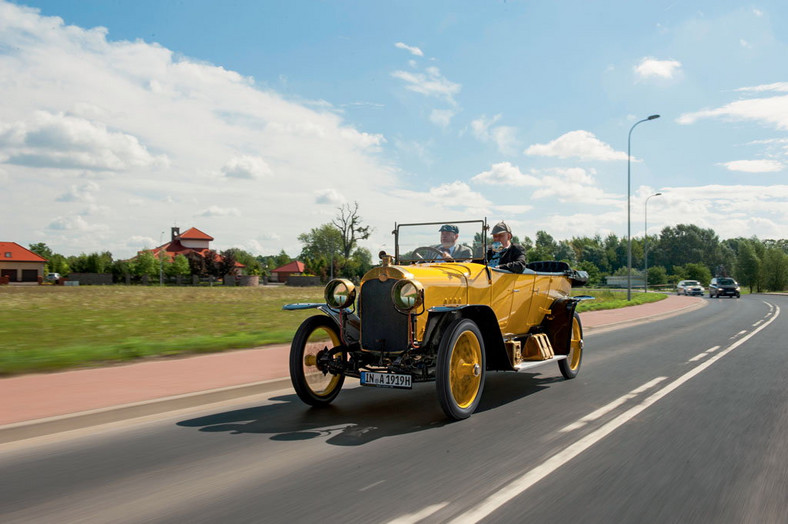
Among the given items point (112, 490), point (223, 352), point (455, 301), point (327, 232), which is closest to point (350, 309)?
point (455, 301)

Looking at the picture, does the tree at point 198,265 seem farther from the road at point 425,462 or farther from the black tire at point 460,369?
the black tire at point 460,369

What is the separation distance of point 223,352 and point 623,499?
7.96 meters

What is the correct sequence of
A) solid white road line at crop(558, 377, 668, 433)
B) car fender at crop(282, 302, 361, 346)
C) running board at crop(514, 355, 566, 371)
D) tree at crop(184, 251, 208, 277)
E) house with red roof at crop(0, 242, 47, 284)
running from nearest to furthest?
1. solid white road line at crop(558, 377, 668, 433)
2. car fender at crop(282, 302, 361, 346)
3. running board at crop(514, 355, 566, 371)
4. tree at crop(184, 251, 208, 277)
5. house with red roof at crop(0, 242, 47, 284)

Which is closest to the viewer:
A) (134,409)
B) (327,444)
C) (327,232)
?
(327,444)

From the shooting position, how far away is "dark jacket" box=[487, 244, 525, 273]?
705 centimetres

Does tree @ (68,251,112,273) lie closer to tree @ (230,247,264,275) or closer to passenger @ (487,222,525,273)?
tree @ (230,247,264,275)

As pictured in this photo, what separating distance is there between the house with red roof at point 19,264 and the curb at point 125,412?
104 metres

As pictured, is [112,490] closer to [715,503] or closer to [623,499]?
[623,499]

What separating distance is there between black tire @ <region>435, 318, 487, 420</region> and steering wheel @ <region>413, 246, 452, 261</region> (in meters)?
1.43

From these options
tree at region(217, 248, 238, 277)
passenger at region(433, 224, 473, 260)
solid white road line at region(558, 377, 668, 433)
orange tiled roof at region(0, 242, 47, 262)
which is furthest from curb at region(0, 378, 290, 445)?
orange tiled roof at region(0, 242, 47, 262)

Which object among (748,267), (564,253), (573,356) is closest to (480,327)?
(573,356)

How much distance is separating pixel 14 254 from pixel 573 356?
10944cm

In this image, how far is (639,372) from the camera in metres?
8.77

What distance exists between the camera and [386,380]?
5.61 meters
